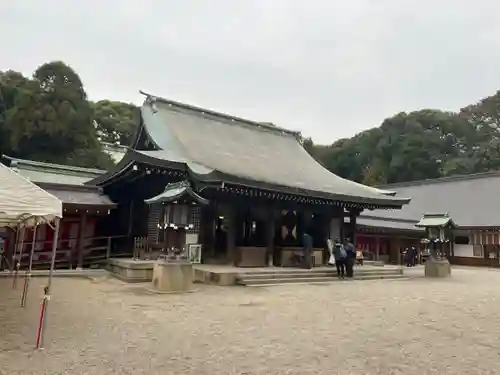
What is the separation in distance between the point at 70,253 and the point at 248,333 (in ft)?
33.2

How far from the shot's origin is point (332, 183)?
669 inches

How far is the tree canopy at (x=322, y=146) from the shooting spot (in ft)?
82.3

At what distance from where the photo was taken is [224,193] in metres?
13.7

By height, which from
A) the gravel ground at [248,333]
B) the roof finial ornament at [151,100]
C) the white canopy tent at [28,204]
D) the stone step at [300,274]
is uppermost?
the roof finial ornament at [151,100]

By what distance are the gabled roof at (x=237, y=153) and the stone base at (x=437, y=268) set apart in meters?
2.48

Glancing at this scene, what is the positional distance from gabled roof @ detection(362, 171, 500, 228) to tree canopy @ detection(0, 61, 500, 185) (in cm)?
987

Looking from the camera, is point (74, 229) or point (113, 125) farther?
point (113, 125)

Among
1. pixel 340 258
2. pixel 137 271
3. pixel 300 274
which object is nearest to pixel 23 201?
pixel 137 271

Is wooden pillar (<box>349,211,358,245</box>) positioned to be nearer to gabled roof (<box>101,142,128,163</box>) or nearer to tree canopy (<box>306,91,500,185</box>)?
gabled roof (<box>101,142,128,163</box>)

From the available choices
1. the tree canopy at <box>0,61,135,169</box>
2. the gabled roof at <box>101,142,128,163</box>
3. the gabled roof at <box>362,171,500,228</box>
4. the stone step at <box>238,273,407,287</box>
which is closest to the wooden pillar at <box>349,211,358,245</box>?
the stone step at <box>238,273,407,287</box>

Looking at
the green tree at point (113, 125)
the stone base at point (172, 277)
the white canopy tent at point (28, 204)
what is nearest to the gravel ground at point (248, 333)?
the stone base at point (172, 277)

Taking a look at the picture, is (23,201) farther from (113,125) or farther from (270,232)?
(113,125)

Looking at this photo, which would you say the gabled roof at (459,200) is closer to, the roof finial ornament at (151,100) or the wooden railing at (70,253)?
the roof finial ornament at (151,100)

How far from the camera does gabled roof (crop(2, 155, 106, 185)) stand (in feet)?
57.1
